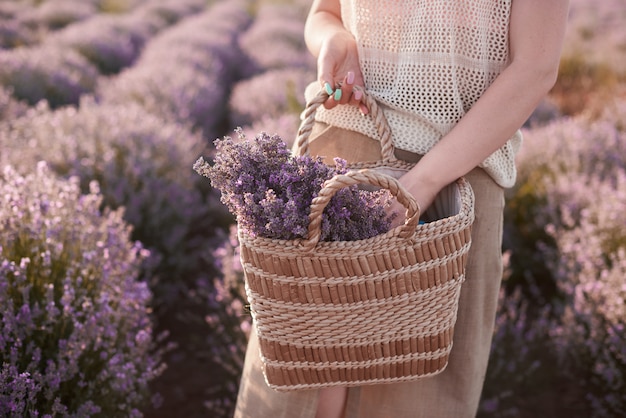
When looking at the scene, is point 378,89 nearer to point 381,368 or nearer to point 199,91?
point 381,368

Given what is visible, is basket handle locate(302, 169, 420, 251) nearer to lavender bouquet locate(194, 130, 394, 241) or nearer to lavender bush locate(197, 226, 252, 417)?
lavender bouquet locate(194, 130, 394, 241)

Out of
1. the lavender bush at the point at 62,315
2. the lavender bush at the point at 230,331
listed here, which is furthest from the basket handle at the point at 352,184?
the lavender bush at the point at 230,331

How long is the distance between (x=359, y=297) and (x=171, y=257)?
2418mm

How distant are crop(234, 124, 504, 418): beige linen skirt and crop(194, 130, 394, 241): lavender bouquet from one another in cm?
36

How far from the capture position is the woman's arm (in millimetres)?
1345

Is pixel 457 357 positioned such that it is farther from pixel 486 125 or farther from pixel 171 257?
pixel 171 257

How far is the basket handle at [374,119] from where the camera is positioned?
1.50 m

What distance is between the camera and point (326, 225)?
3.99ft

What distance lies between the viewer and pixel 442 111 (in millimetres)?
1515

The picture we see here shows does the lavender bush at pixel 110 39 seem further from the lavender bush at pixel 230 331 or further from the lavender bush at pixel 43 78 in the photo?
the lavender bush at pixel 230 331

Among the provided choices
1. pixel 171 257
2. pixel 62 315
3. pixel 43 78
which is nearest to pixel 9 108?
pixel 43 78

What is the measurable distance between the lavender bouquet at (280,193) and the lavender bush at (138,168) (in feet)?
6.23

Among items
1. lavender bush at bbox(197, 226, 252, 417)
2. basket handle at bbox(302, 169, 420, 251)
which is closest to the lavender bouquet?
basket handle at bbox(302, 169, 420, 251)

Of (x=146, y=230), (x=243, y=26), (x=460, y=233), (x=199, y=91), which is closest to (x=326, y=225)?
(x=460, y=233)
